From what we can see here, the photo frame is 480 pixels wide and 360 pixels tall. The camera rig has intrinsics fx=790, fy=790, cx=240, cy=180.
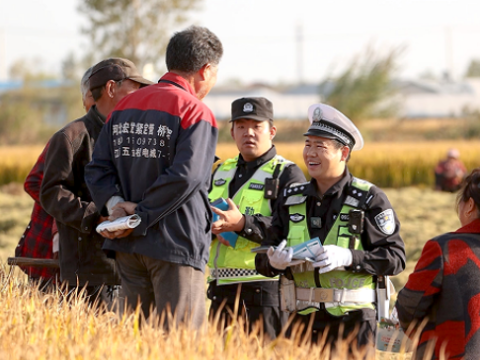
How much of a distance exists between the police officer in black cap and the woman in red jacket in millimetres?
1186

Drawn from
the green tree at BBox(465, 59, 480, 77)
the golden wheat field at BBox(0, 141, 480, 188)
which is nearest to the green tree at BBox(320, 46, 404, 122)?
the golden wheat field at BBox(0, 141, 480, 188)

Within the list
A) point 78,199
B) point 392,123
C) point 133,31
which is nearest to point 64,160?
point 78,199

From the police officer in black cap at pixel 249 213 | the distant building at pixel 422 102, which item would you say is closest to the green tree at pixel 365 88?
the distant building at pixel 422 102

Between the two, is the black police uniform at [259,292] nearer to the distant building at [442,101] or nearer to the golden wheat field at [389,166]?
the golden wheat field at [389,166]

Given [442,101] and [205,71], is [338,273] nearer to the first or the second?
[205,71]

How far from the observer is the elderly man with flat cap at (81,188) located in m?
4.38

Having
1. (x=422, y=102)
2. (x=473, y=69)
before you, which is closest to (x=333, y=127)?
(x=422, y=102)

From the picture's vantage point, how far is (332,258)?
12.5ft

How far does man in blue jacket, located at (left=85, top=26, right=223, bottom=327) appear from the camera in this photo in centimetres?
363

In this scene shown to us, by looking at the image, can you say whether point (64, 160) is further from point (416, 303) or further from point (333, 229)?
point (416, 303)

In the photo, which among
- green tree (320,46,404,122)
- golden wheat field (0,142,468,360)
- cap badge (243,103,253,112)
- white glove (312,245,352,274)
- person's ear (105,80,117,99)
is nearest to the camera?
golden wheat field (0,142,468,360)

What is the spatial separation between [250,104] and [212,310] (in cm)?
127

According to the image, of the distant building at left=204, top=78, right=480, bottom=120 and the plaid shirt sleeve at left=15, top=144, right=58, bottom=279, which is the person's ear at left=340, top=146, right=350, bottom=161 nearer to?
the plaid shirt sleeve at left=15, top=144, right=58, bottom=279

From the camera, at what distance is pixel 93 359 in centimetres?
291
